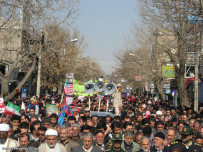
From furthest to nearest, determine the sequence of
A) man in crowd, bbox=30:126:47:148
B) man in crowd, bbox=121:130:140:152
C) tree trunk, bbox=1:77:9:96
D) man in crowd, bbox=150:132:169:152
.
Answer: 1. tree trunk, bbox=1:77:9:96
2. man in crowd, bbox=121:130:140:152
3. man in crowd, bbox=30:126:47:148
4. man in crowd, bbox=150:132:169:152

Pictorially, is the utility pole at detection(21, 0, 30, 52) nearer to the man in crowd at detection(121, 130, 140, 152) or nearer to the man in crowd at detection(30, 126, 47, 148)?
the man in crowd at detection(30, 126, 47, 148)

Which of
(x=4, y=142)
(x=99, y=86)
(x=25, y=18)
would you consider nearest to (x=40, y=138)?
(x=4, y=142)

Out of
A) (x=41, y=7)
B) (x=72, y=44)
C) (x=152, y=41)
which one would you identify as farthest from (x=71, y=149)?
(x=72, y=44)

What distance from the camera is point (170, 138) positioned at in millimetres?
8898

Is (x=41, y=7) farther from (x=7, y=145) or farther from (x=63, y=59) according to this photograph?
(x=63, y=59)

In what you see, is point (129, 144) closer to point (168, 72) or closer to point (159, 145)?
point (159, 145)

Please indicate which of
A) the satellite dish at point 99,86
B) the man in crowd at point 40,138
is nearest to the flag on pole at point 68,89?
the satellite dish at point 99,86

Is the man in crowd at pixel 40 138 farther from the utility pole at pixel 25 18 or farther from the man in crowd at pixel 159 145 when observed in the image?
the utility pole at pixel 25 18

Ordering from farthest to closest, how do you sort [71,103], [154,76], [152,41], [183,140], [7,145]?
[154,76], [152,41], [71,103], [183,140], [7,145]

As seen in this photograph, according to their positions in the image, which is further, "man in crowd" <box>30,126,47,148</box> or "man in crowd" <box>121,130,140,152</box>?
"man in crowd" <box>121,130,140,152</box>

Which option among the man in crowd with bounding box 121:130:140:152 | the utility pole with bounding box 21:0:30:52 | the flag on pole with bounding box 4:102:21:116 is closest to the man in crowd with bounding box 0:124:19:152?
the man in crowd with bounding box 121:130:140:152

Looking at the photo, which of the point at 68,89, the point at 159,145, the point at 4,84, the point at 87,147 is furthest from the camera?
the point at 4,84

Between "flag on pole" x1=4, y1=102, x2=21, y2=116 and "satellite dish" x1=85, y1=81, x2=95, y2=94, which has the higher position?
"satellite dish" x1=85, y1=81, x2=95, y2=94

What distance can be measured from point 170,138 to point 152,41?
22.7m
